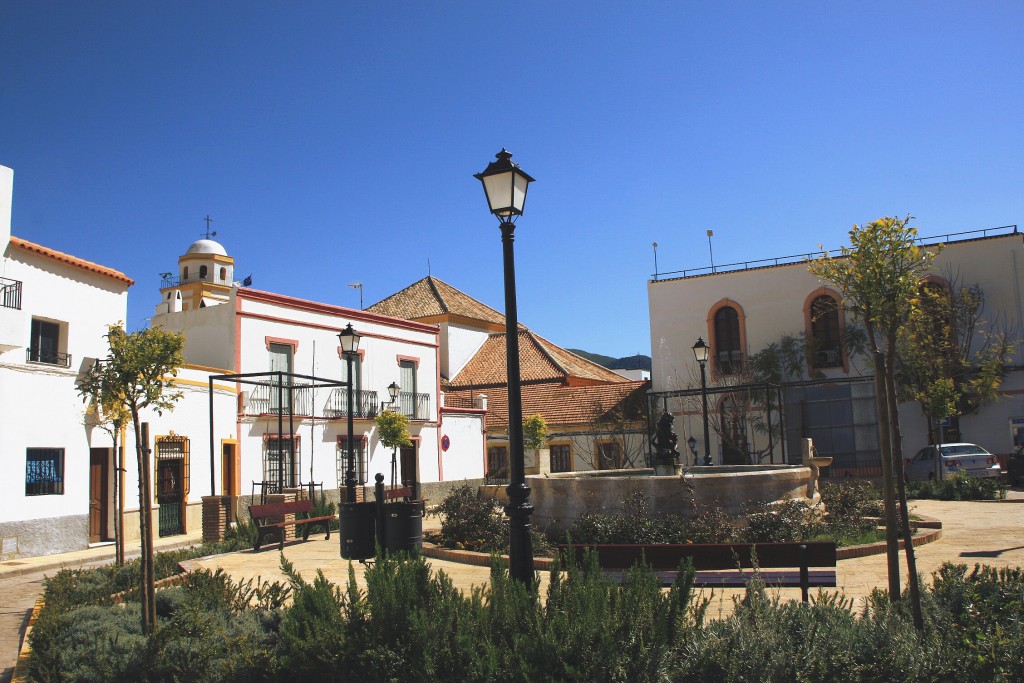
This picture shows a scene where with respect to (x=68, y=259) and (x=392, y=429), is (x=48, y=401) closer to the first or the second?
(x=68, y=259)

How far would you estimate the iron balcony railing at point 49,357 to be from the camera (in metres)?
17.1

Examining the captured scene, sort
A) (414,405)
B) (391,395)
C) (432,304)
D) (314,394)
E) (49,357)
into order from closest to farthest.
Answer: (49,357) → (314,394) → (391,395) → (414,405) → (432,304)

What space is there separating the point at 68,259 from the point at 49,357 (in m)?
2.17

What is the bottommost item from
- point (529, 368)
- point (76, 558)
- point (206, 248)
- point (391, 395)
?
point (76, 558)

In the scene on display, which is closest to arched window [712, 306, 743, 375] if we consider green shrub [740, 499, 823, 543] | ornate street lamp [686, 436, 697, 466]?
ornate street lamp [686, 436, 697, 466]

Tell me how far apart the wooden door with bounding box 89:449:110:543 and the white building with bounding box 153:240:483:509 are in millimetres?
1284

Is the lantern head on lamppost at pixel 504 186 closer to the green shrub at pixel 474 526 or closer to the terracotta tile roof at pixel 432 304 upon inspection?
the green shrub at pixel 474 526

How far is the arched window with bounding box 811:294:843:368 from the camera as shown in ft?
99.8

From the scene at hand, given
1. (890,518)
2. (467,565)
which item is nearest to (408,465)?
(467,565)

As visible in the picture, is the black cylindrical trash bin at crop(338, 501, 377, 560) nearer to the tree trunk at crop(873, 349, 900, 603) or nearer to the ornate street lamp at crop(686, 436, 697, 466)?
the tree trunk at crop(873, 349, 900, 603)

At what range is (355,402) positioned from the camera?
26.1 metres

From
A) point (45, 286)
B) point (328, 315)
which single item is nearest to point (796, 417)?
point (328, 315)

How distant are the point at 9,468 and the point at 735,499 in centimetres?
1303

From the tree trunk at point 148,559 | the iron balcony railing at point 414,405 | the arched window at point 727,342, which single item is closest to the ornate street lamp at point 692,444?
the arched window at point 727,342
